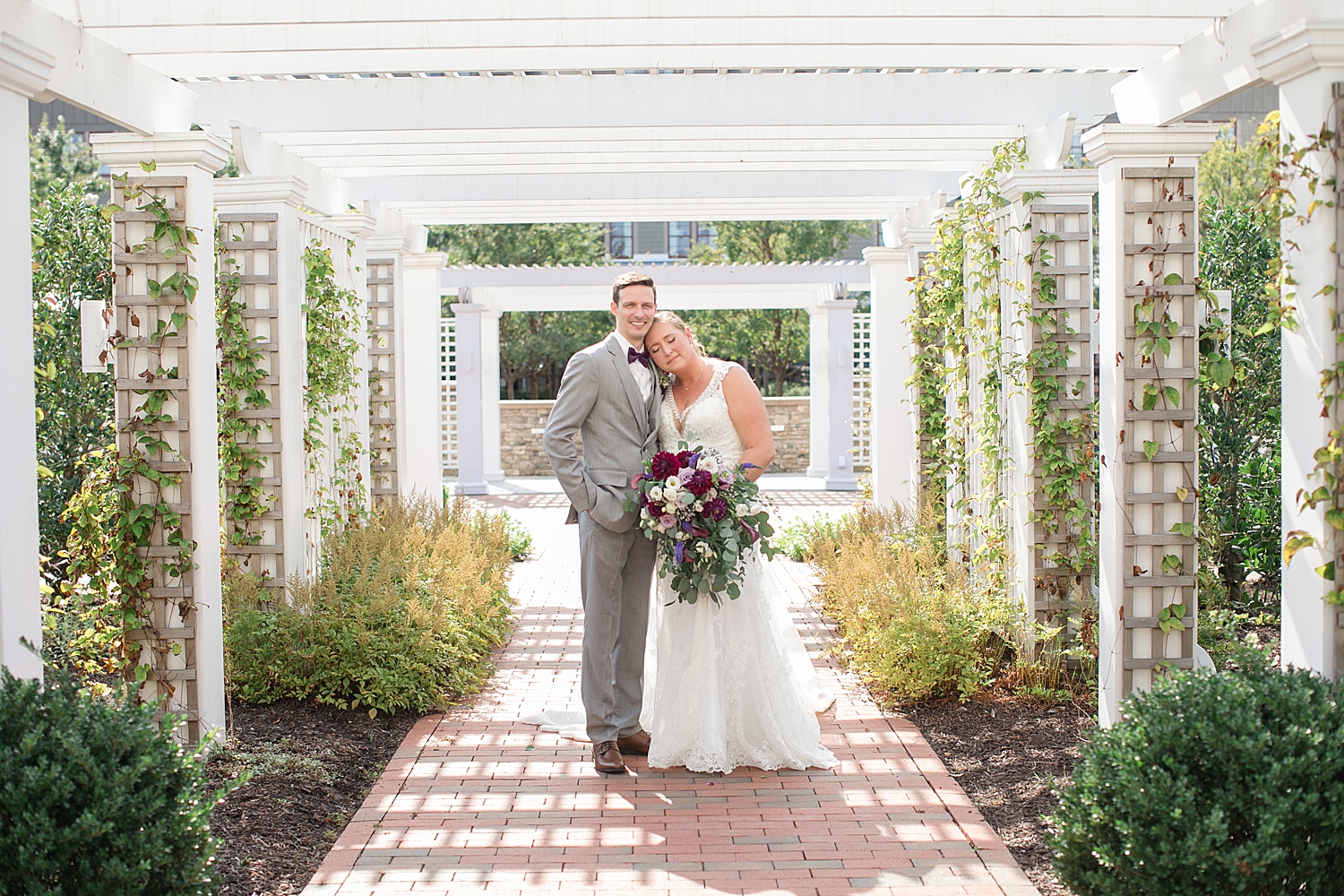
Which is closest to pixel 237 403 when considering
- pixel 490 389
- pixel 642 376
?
pixel 642 376

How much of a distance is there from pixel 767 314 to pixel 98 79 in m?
24.4

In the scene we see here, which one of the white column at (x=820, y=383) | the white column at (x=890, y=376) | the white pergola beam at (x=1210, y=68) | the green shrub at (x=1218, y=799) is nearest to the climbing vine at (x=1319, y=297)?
the white pergola beam at (x=1210, y=68)

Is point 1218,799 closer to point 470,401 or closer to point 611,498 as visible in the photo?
point 611,498

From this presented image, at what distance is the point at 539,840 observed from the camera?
3811 mm

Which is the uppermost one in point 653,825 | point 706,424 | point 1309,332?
point 1309,332

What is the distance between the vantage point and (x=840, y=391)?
17.4 meters

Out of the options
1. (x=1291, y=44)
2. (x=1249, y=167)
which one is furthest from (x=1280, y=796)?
(x=1249, y=167)

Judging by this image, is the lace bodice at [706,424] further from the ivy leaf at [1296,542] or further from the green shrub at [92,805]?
the green shrub at [92,805]

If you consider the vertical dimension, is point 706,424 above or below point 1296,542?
above

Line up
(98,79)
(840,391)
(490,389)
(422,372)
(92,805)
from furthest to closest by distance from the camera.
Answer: (490,389) → (840,391) → (422,372) → (98,79) → (92,805)

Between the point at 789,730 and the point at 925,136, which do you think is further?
the point at 925,136

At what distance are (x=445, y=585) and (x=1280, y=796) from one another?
4.54 meters

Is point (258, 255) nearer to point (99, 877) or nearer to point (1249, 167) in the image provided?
point (99, 877)

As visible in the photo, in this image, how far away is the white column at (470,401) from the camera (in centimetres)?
1723
